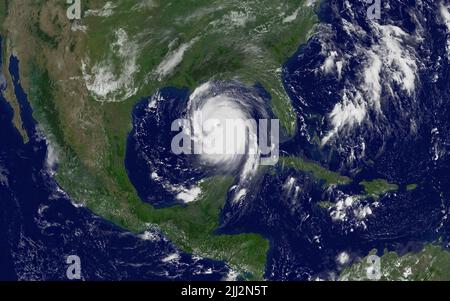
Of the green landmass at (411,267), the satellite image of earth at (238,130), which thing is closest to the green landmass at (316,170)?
the satellite image of earth at (238,130)

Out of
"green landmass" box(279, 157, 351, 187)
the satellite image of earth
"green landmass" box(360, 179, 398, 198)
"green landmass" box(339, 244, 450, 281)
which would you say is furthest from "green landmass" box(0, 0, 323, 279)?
"green landmass" box(339, 244, 450, 281)

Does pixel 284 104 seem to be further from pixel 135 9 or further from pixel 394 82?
pixel 135 9

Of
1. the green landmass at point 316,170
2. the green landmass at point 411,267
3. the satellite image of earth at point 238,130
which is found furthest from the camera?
the green landmass at point 411,267

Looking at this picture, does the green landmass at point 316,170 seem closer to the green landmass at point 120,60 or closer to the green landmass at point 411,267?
the green landmass at point 120,60

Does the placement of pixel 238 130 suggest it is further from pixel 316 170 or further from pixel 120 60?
pixel 120 60
